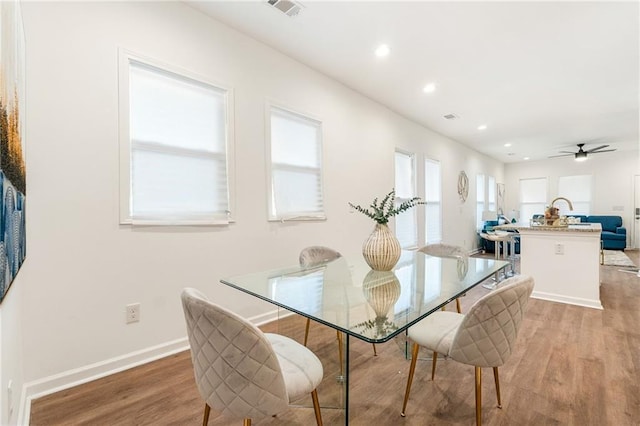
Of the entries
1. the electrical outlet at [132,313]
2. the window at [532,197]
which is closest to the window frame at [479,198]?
the window at [532,197]

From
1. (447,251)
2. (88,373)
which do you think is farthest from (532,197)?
(88,373)

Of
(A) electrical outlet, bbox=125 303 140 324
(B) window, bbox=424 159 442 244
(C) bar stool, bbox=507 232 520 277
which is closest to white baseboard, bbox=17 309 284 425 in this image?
(A) electrical outlet, bbox=125 303 140 324

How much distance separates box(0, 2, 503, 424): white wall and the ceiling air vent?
55cm

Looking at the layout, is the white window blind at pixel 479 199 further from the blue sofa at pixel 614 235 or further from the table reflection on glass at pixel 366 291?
the table reflection on glass at pixel 366 291

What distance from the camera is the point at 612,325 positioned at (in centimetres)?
285

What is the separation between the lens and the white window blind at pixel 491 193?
8.59 meters

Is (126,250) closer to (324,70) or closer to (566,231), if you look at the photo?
(324,70)

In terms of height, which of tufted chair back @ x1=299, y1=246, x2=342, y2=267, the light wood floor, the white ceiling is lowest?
the light wood floor

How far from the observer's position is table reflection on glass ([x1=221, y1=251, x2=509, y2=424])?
1.16 meters

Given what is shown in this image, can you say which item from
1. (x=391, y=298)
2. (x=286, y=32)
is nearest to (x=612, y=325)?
(x=391, y=298)

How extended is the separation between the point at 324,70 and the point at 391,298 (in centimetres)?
294

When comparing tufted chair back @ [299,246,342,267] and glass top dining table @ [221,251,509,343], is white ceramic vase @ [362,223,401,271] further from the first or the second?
tufted chair back @ [299,246,342,267]

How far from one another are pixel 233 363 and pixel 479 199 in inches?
331

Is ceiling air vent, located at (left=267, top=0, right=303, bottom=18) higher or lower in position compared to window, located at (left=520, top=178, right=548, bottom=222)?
higher
